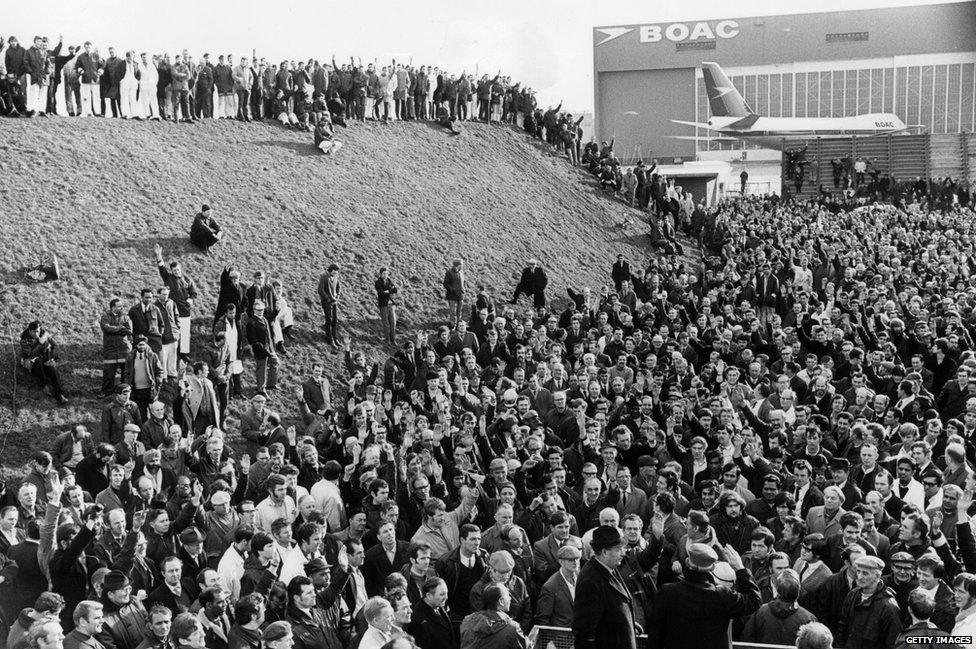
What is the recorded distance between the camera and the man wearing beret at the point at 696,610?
17.8 ft

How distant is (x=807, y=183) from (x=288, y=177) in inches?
1216

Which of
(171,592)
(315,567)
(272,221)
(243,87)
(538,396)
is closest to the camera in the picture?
(315,567)

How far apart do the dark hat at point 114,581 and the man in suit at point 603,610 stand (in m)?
2.68

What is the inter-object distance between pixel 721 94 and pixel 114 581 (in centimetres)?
5482

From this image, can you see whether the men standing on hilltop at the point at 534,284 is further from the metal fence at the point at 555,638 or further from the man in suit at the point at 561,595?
the metal fence at the point at 555,638

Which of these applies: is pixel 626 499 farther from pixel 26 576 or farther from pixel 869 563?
pixel 26 576

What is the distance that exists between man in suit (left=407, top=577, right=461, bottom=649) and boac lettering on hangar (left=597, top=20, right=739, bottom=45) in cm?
5873

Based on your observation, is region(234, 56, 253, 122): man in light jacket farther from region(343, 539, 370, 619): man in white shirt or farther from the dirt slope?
region(343, 539, 370, 619): man in white shirt

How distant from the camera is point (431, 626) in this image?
6.41 meters

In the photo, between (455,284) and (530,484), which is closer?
(530,484)

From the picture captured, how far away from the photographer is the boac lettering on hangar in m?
61.3

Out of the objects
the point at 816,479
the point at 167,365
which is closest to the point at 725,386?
the point at 816,479

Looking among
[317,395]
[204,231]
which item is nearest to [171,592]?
[317,395]

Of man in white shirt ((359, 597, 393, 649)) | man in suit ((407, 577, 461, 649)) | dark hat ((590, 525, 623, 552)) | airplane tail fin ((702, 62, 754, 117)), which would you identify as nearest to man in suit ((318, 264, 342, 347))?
man in suit ((407, 577, 461, 649))
